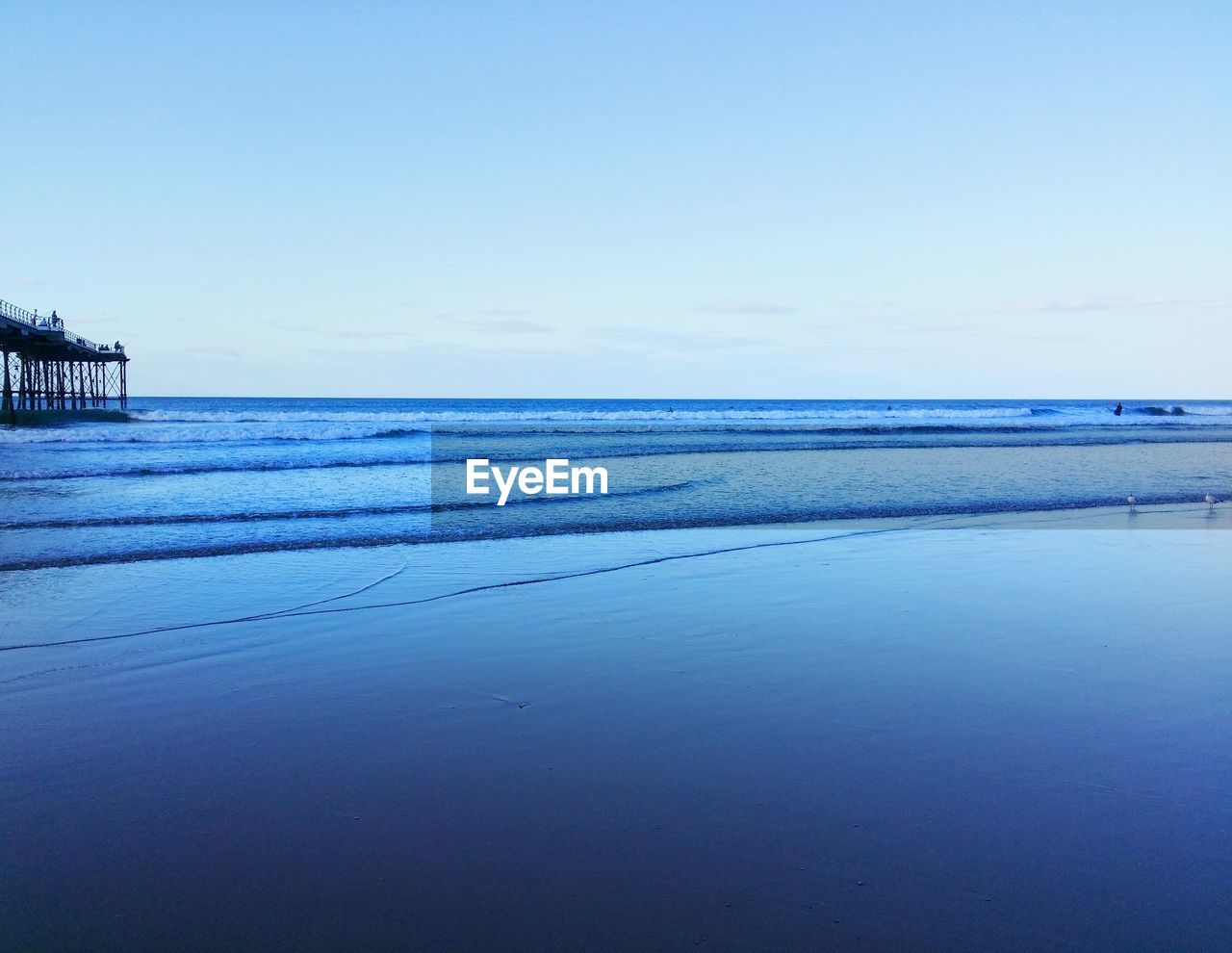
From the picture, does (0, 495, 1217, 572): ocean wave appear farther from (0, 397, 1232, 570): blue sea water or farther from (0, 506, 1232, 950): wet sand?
(0, 506, 1232, 950): wet sand

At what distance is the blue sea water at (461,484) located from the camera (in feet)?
39.9

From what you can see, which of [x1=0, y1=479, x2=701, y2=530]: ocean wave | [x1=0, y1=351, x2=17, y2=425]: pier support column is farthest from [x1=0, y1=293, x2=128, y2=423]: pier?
[x1=0, y1=479, x2=701, y2=530]: ocean wave

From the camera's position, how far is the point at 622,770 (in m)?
4.04

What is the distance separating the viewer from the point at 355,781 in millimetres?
3947

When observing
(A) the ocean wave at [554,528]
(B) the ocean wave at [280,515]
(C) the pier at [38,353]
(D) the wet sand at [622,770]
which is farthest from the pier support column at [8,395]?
(D) the wet sand at [622,770]

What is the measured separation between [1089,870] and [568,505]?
1226 cm

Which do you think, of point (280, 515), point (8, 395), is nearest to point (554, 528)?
point (280, 515)

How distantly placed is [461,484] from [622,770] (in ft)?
50.4

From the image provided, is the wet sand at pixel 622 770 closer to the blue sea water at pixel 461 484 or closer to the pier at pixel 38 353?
the blue sea water at pixel 461 484

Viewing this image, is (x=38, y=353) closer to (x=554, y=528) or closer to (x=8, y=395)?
(x=8, y=395)

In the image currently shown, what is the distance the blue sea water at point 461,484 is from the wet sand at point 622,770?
4.30 meters

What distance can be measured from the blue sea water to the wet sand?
430 cm

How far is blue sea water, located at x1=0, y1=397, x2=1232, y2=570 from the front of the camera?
479 inches

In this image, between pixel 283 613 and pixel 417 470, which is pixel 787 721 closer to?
pixel 283 613
